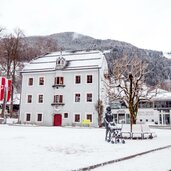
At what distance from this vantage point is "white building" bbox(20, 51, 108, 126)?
3875 centimetres

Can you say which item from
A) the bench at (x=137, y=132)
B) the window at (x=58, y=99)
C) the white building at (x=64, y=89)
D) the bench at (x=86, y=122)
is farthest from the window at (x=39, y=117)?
the bench at (x=137, y=132)

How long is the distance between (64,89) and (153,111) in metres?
23.2

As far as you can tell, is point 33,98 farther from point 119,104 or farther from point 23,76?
point 119,104

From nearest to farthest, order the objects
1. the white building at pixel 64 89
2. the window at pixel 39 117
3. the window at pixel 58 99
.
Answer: the white building at pixel 64 89 < the window at pixel 58 99 < the window at pixel 39 117

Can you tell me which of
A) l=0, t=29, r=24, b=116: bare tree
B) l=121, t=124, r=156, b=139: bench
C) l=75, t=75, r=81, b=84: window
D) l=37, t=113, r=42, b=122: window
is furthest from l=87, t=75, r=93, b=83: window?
l=121, t=124, r=156, b=139: bench

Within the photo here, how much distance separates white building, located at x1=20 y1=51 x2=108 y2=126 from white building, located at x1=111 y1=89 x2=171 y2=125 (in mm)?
16066

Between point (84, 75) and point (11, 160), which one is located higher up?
point (84, 75)

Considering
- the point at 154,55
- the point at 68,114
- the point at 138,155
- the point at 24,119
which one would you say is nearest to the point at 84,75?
the point at 68,114

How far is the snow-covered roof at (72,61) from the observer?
3959 centimetres

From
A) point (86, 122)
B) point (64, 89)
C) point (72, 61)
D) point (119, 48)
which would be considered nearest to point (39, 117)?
point (64, 89)

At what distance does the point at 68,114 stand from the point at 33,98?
21.7 feet

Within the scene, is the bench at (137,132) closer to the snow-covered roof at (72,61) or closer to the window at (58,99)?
the snow-covered roof at (72,61)

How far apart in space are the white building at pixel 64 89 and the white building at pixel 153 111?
633 inches

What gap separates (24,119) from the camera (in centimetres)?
4156
